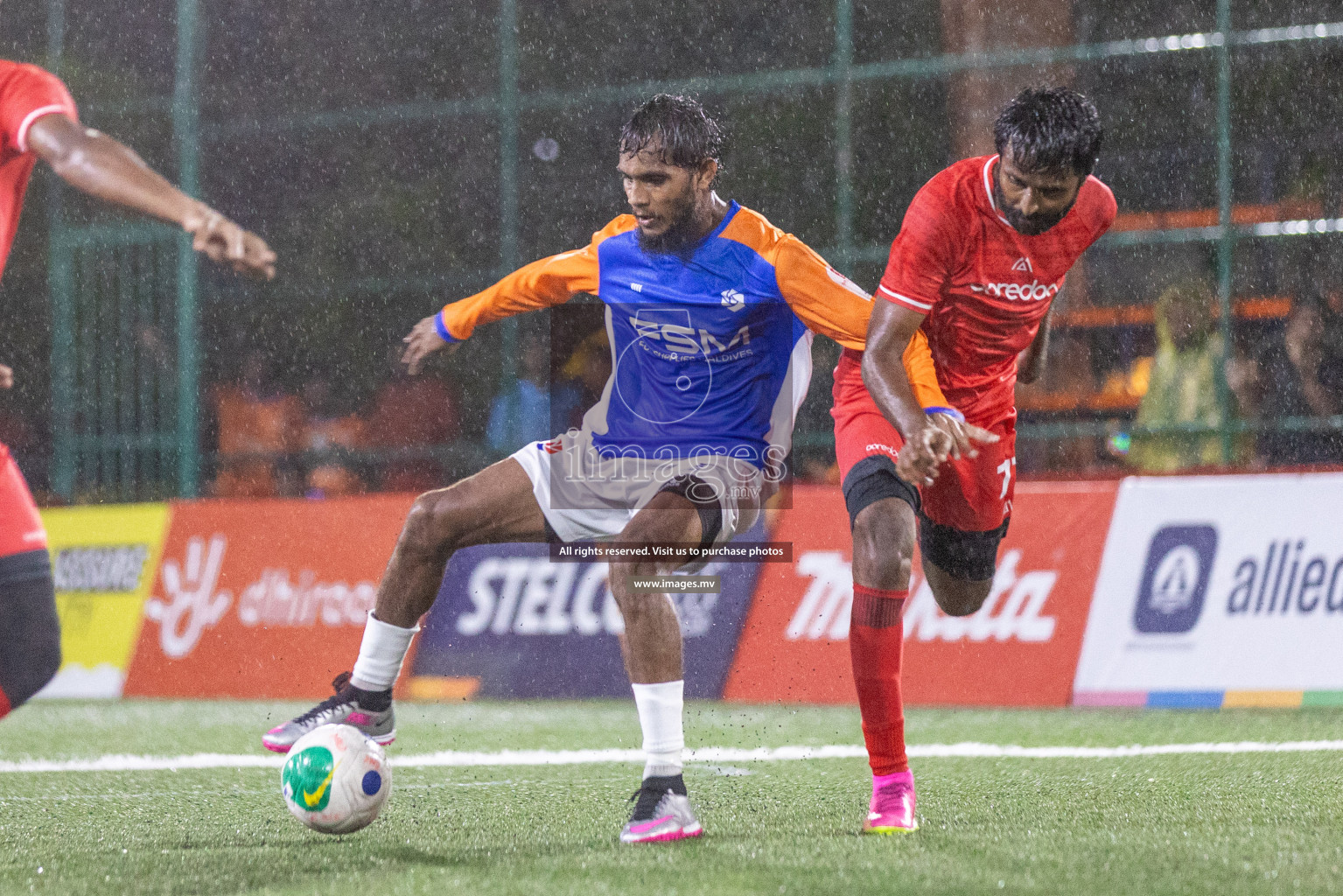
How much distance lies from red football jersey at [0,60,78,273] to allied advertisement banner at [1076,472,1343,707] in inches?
218

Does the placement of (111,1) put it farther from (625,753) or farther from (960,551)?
(960,551)

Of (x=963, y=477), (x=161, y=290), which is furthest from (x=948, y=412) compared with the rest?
(x=161, y=290)

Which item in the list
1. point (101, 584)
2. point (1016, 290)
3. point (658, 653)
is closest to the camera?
point (658, 653)

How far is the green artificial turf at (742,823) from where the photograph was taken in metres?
3.78

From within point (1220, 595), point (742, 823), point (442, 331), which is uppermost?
point (442, 331)

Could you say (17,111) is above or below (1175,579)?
above

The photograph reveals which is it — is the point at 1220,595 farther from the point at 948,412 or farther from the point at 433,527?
the point at 433,527

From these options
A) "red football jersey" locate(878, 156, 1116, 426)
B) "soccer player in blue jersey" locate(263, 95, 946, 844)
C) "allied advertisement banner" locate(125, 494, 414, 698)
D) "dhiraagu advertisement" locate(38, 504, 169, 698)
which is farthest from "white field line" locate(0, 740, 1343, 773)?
"dhiraagu advertisement" locate(38, 504, 169, 698)

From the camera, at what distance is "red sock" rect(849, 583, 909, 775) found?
15.1 ft

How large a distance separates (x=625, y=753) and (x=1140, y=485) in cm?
316

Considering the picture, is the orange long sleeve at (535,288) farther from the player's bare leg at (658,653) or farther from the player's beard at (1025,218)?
the player's beard at (1025,218)

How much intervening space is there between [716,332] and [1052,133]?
1.21 m

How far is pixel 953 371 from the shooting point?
5215 millimetres

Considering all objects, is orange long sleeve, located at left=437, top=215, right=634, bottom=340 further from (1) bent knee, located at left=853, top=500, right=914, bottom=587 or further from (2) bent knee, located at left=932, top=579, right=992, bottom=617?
(2) bent knee, located at left=932, top=579, right=992, bottom=617
